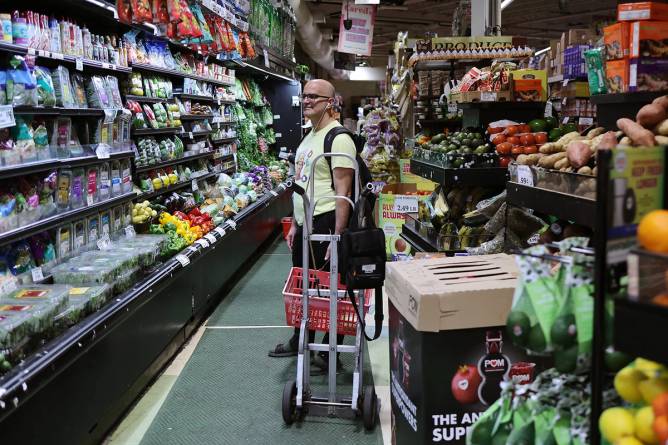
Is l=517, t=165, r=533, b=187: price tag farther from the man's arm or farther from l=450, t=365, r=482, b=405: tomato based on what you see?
the man's arm

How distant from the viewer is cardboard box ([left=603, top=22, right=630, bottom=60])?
220cm

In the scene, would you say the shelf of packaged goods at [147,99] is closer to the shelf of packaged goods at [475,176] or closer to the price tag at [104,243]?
the price tag at [104,243]

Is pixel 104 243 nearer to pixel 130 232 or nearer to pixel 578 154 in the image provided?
pixel 130 232

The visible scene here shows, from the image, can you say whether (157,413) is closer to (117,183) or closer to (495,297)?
(117,183)

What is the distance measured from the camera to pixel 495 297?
82.0 inches

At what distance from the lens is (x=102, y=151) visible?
4211mm

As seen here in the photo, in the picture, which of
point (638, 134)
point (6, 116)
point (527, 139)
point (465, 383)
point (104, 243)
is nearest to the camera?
Answer: point (638, 134)

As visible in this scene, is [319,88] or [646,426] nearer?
[646,426]

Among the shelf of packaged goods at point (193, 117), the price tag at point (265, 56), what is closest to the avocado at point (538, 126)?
the shelf of packaged goods at point (193, 117)

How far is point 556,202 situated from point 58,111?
2752mm

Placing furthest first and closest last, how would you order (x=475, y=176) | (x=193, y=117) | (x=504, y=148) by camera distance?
(x=193, y=117)
(x=475, y=176)
(x=504, y=148)

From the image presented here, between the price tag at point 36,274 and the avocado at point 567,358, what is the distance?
287cm

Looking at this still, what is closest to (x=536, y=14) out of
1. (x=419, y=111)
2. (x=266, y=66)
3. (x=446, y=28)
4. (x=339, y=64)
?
(x=446, y=28)

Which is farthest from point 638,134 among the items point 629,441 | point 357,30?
point 357,30
